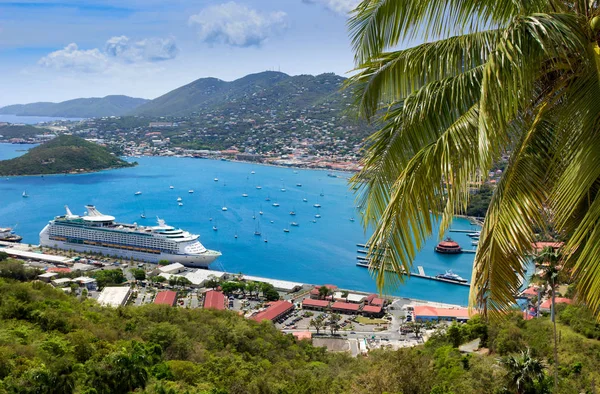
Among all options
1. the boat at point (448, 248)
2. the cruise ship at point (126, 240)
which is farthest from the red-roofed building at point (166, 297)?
the boat at point (448, 248)

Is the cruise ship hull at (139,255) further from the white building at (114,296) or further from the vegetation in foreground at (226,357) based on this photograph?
the vegetation in foreground at (226,357)

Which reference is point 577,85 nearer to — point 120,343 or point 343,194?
point 120,343

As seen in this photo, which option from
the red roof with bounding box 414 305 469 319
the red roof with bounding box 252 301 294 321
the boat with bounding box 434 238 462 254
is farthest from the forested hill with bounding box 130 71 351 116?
the red roof with bounding box 414 305 469 319

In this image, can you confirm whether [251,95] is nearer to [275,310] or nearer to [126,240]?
[126,240]

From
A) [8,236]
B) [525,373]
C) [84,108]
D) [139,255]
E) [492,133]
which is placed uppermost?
[84,108]

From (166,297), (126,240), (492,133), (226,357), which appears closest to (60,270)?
(126,240)

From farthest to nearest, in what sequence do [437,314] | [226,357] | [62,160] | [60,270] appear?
[62,160] < [60,270] < [437,314] < [226,357]

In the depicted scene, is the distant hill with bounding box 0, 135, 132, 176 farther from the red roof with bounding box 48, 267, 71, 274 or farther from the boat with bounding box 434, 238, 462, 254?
the boat with bounding box 434, 238, 462, 254
